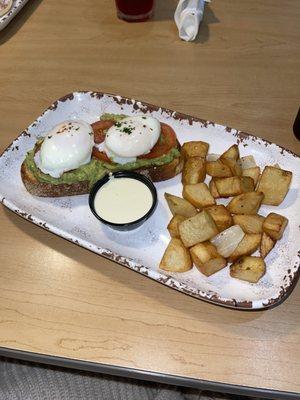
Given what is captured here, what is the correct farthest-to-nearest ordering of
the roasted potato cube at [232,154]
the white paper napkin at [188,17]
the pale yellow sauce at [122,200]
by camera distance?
the white paper napkin at [188,17], the roasted potato cube at [232,154], the pale yellow sauce at [122,200]

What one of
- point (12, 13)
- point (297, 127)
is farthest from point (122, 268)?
point (12, 13)

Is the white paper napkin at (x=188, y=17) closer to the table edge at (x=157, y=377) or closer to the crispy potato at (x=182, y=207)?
the crispy potato at (x=182, y=207)

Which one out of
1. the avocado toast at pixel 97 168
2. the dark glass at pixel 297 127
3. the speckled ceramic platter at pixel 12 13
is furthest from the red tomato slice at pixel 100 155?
the speckled ceramic platter at pixel 12 13

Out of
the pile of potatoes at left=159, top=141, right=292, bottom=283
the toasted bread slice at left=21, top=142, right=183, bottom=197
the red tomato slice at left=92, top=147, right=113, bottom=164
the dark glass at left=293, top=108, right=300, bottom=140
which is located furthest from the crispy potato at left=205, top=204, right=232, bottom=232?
the dark glass at left=293, top=108, right=300, bottom=140

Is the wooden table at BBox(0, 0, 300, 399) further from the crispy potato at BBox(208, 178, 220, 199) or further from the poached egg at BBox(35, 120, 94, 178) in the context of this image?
the crispy potato at BBox(208, 178, 220, 199)

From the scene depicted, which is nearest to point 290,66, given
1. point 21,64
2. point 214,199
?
point 214,199

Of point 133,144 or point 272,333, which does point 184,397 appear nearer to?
point 272,333
